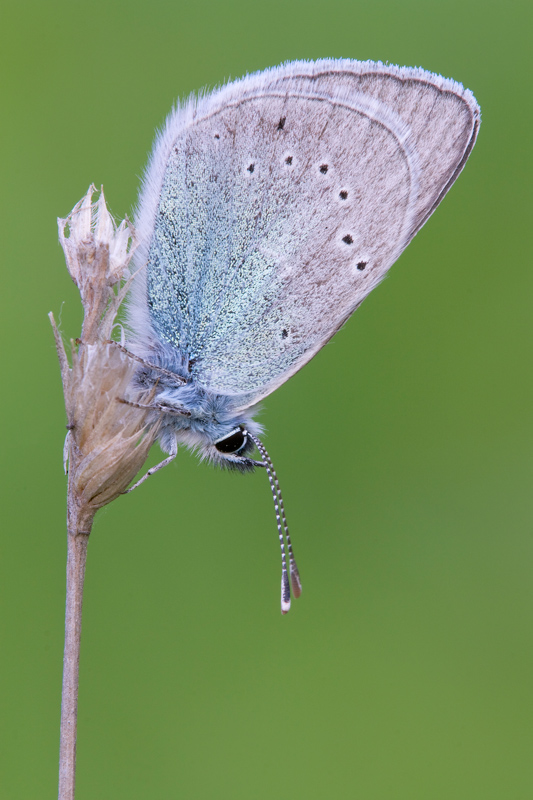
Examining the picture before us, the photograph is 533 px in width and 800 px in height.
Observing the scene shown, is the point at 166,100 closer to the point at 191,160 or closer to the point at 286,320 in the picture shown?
the point at 191,160

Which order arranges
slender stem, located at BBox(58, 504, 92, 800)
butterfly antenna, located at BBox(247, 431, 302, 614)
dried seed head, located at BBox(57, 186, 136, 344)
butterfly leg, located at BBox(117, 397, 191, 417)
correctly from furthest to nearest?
butterfly antenna, located at BBox(247, 431, 302, 614) < butterfly leg, located at BBox(117, 397, 191, 417) < dried seed head, located at BBox(57, 186, 136, 344) < slender stem, located at BBox(58, 504, 92, 800)

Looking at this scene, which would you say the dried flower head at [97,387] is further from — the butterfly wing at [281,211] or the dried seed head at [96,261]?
the butterfly wing at [281,211]

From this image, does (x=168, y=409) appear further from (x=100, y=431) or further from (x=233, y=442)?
(x=100, y=431)

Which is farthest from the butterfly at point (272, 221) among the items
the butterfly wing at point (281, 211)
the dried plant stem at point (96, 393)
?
the dried plant stem at point (96, 393)

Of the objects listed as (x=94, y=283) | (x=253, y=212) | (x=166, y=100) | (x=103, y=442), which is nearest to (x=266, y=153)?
(x=253, y=212)

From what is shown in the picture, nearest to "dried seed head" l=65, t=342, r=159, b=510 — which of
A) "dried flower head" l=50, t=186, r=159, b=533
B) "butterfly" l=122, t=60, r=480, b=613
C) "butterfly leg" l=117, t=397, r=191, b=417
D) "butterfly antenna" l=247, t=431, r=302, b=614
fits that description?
"dried flower head" l=50, t=186, r=159, b=533

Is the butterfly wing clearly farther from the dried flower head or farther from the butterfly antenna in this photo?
the dried flower head

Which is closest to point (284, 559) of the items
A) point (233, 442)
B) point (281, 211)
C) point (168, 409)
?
point (233, 442)

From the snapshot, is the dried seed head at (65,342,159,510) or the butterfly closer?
the dried seed head at (65,342,159,510)
